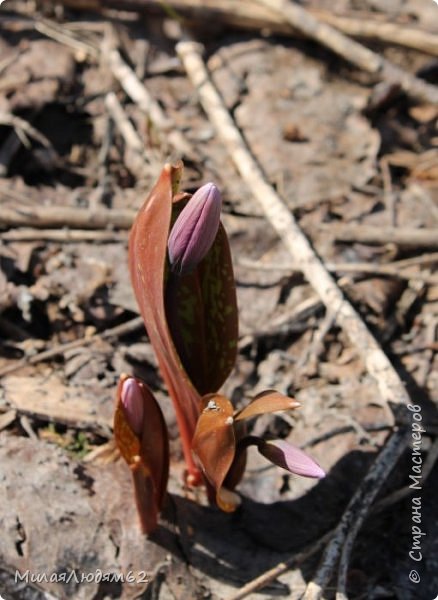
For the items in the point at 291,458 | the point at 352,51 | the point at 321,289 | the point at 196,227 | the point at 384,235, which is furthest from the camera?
the point at 352,51

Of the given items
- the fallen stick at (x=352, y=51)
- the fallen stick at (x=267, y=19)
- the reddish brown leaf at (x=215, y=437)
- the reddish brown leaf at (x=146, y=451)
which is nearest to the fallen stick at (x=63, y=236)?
the reddish brown leaf at (x=146, y=451)

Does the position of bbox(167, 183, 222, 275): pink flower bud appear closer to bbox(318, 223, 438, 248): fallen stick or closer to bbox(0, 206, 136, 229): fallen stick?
bbox(0, 206, 136, 229): fallen stick

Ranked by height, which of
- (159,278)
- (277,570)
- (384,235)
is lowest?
(277,570)

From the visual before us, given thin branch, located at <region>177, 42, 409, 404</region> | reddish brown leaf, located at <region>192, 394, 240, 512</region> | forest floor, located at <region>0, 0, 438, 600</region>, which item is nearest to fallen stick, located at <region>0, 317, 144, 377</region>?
forest floor, located at <region>0, 0, 438, 600</region>

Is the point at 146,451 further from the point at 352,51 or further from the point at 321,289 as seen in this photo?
the point at 352,51

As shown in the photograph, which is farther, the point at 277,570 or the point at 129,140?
the point at 129,140

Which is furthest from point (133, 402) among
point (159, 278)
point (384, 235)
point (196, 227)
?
point (384, 235)

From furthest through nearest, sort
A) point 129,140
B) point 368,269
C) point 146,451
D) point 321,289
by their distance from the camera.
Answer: point 129,140
point 368,269
point 321,289
point 146,451
